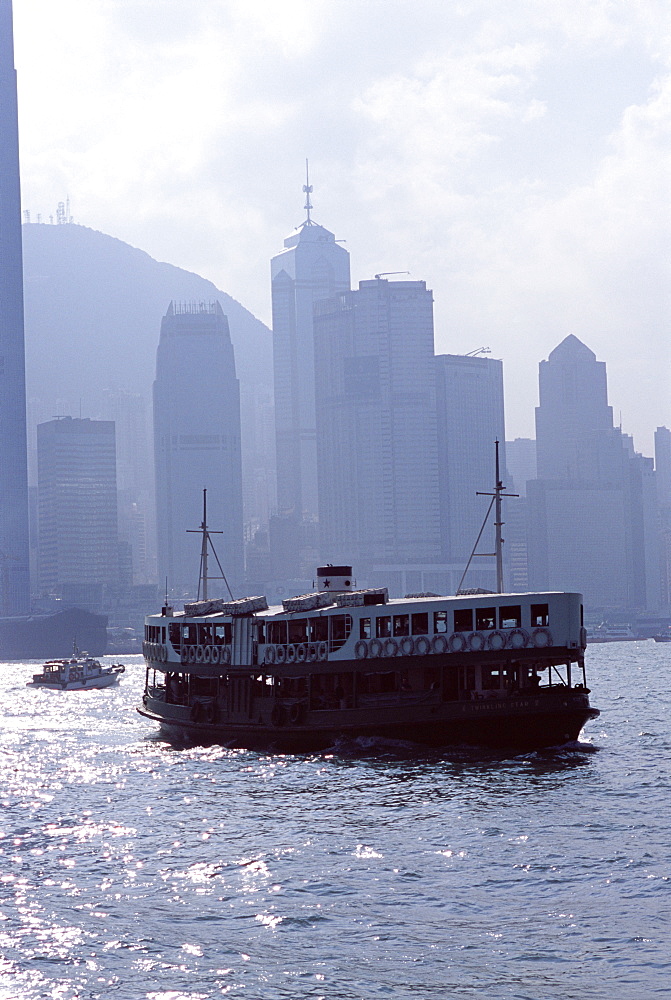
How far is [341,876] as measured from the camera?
3409cm

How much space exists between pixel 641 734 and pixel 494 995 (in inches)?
1810

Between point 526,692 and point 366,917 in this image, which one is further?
point 526,692

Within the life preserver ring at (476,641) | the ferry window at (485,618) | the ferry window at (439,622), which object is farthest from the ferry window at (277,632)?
the ferry window at (485,618)

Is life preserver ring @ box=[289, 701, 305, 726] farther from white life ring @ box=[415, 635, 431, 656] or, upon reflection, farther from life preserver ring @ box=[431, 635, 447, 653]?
life preserver ring @ box=[431, 635, 447, 653]

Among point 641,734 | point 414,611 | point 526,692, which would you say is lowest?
point 641,734

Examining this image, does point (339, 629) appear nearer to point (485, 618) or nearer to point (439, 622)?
point (439, 622)

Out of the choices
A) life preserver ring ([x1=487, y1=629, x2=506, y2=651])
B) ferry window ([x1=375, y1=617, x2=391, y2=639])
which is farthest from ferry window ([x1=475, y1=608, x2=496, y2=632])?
ferry window ([x1=375, y1=617, x2=391, y2=639])

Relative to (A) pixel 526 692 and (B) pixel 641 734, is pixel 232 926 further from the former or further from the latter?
(B) pixel 641 734

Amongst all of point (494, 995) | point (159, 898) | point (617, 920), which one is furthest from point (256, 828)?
point (494, 995)

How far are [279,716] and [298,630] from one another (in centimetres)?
429

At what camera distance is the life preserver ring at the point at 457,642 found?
176 feet

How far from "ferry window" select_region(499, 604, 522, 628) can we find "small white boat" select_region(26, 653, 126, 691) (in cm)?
8931

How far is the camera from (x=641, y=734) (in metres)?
68.1

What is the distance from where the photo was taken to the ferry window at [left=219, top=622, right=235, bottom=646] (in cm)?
6381
